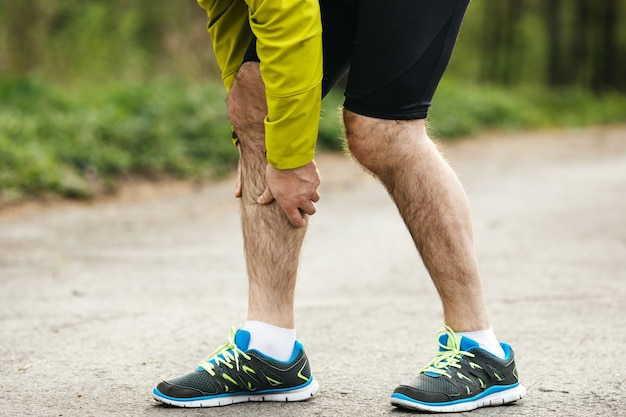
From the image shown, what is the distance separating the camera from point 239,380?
250 cm

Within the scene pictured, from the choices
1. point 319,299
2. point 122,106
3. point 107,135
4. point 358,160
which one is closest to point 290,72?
point 358,160

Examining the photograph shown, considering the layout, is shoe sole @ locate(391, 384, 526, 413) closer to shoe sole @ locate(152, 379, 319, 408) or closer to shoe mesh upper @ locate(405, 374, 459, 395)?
shoe mesh upper @ locate(405, 374, 459, 395)

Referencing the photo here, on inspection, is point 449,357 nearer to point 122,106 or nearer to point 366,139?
point 366,139

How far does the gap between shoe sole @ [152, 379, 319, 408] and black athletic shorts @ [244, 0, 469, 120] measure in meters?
0.79

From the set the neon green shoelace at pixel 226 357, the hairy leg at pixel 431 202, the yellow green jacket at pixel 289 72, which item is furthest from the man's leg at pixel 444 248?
the neon green shoelace at pixel 226 357

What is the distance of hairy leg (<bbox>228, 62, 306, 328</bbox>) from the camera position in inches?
99.4

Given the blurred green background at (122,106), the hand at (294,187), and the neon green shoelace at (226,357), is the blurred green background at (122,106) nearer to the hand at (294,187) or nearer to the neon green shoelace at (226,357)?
the neon green shoelace at (226,357)

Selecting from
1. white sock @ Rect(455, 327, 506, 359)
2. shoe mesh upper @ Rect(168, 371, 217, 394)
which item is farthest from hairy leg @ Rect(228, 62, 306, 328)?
white sock @ Rect(455, 327, 506, 359)

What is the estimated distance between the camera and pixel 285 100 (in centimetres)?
227

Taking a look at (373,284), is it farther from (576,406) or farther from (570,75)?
(570,75)

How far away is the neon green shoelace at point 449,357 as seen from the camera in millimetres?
2486

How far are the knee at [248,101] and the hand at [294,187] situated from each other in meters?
0.16

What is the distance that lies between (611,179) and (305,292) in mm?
5938

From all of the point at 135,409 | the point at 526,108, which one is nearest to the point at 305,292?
the point at 135,409
